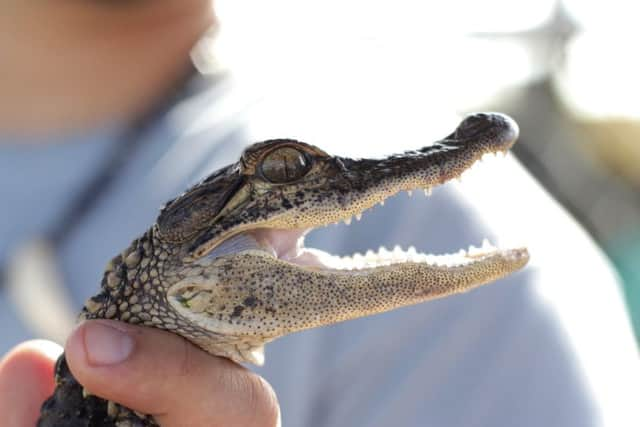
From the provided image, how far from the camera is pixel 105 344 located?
110cm

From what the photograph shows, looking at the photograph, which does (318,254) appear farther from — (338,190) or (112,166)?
(112,166)

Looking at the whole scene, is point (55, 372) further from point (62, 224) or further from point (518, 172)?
point (518, 172)

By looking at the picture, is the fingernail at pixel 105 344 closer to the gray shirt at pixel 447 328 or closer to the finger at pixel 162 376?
the finger at pixel 162 376

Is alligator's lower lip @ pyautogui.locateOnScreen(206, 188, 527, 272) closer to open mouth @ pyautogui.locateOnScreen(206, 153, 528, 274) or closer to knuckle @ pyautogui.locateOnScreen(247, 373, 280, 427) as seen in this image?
open mouth @ pyautogui.locateOnScreen(206, 153, 528, 274)

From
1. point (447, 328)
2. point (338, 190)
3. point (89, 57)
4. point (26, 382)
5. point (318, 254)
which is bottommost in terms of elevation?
point (447, 328)

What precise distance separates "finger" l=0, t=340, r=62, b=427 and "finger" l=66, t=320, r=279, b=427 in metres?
0.24

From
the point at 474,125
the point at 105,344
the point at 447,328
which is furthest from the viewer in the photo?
the point at 447,328

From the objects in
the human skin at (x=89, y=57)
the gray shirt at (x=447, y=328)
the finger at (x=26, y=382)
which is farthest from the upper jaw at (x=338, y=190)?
the human skin at (x=89, y=57)

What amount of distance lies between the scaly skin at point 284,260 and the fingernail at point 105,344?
0.08 m

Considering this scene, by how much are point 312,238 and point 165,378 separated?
0.80 m

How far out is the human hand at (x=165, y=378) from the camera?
111 cm

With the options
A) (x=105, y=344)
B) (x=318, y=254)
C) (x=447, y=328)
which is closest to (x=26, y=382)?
(x=105, y=344)

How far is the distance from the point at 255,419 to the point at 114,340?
24 cm

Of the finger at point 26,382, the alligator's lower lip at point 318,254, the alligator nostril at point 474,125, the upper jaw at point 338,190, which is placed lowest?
the finger at point 26,382
